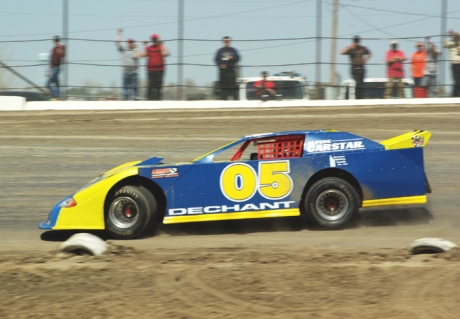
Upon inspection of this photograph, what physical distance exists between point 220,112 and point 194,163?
26.9 feet

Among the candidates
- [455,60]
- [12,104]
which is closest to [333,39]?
[455,60]

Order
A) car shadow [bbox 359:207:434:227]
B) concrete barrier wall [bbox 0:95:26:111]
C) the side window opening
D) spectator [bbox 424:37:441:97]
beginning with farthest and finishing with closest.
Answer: concrete barrier wall [bbox 0:95:26:111] < spectator [bbox 424:37:441:97] < car shadow [bbox 359:207:434:227] < the side window opening

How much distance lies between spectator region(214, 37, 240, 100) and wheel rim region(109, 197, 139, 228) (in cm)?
929

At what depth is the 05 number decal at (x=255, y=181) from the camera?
7543mm

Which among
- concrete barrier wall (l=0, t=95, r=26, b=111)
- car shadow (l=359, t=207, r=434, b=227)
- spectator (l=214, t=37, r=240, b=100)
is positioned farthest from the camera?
concrete barrier wall (l=0, t=95, r=26, b=111)

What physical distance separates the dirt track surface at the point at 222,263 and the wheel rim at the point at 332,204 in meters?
0.22

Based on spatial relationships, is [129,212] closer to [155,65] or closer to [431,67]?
[155,65]

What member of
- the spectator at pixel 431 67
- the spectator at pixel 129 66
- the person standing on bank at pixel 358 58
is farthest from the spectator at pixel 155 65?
the spectator at pixel 431 67

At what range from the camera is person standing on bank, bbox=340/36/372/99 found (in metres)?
16.3

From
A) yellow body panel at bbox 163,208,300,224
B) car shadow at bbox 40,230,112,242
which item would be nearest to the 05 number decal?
yellow body panel at bbox 163,208,300,224

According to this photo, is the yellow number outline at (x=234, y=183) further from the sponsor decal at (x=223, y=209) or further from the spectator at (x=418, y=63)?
the spectator at (x=418, y=63)

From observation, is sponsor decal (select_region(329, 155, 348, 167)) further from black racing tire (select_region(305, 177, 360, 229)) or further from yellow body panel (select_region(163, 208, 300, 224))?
yellow body panel (select_region(163, 208, 300, 224))

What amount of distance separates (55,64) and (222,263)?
469 inches

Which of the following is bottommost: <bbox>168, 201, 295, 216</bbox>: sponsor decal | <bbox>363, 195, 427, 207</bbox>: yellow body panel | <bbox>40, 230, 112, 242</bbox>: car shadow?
<bbox>40, 230, 112, 242</bbox>: car shadow
